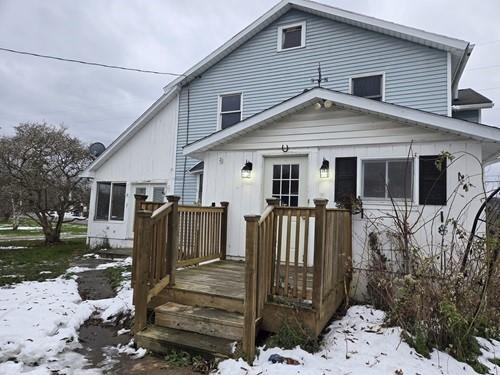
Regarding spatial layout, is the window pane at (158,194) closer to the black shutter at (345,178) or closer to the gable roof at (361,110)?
the gable roof at (361,110)

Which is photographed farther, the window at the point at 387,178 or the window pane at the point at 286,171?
the window pane at the point at 286,171

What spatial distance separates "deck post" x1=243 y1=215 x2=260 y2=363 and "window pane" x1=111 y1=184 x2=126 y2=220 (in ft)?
29.4

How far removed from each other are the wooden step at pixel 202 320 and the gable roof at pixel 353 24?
7.44 metres

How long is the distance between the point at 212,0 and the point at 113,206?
9.68m

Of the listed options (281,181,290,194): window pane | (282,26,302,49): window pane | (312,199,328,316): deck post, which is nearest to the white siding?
(281,181,290,194): window pane

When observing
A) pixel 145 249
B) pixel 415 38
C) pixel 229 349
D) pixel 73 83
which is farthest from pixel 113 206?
pixel 73 83

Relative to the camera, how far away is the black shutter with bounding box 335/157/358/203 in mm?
5391

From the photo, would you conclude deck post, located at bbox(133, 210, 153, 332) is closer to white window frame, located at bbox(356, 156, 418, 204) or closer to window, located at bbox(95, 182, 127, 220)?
white window frame, located at bbox(356, 156, 418, 204)

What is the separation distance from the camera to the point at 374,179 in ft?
17.4

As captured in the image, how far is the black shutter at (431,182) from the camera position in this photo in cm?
483

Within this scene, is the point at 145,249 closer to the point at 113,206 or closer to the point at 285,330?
the point at 285,330

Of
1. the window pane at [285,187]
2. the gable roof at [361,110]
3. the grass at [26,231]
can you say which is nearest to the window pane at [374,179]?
the gable roof at [361,110]

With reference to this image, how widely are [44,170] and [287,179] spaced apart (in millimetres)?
10229

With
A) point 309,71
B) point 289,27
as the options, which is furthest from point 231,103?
point 289,27
